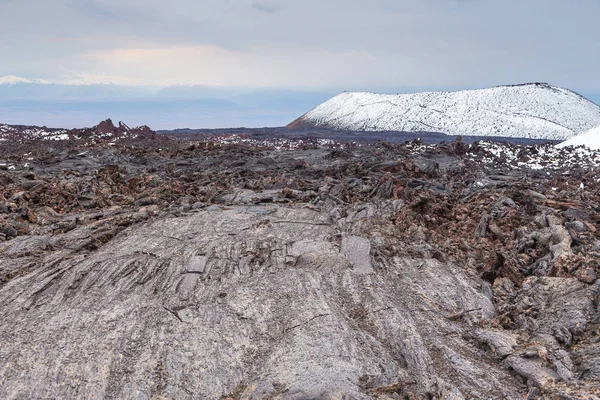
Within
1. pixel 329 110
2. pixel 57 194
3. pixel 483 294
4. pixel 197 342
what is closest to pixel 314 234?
pixel 483 294

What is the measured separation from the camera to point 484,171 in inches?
876

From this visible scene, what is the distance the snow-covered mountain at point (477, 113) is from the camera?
53812 mm

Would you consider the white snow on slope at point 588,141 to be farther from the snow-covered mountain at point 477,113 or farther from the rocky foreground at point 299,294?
the snow-covered mountain at point 477,113

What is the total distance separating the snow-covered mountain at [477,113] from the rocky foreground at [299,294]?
140ft

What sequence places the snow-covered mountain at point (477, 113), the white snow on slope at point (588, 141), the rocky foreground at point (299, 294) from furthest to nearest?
the snow-covered mountain at point (477, 113) → the white snow on slope at point (588, 141) → the rocky foreground at point (299, 294)

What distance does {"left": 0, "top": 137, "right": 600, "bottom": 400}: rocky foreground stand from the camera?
18.3 ft

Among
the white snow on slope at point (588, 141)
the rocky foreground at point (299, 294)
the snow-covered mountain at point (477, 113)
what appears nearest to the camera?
the rocky foreground at point (299, 294)

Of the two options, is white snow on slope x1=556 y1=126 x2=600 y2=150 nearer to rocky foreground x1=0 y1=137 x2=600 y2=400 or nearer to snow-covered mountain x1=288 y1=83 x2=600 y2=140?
rocky foreground x1=0 y1=137 x2=600 y2=400

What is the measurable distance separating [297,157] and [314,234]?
16539mm

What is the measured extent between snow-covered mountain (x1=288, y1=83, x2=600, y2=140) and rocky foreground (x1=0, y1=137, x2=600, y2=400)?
140ft

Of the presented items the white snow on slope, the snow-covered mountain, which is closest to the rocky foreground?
the white snow on slope

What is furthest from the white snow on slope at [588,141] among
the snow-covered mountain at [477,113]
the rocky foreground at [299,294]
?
the snow-covered mountain at [477,113]

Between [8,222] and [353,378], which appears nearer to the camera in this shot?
[353,378]

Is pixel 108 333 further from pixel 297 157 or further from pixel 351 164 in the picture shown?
pixel 297 157
